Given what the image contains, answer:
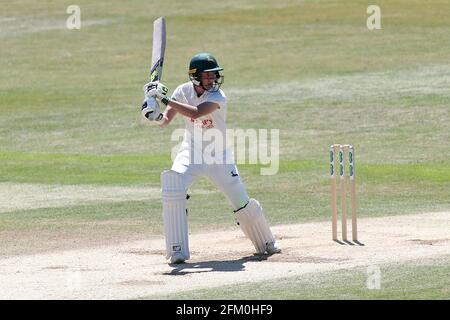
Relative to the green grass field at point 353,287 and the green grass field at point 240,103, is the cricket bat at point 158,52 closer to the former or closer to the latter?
the green grass field at point 240,103

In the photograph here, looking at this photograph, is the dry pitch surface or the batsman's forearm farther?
the batsman's forearm

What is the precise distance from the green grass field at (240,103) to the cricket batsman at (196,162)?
6.21 ft

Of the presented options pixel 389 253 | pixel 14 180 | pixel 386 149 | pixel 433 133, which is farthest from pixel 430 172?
pixel 389 253

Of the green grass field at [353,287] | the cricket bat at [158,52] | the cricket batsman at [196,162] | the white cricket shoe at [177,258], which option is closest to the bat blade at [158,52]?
the cricket bat at [158,52]

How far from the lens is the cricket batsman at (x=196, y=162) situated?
12.5 metres

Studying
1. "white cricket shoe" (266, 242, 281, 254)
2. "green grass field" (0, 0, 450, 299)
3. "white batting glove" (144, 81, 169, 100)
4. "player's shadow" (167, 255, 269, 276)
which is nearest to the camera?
"player's shadow" (167, 255, 269, 276)

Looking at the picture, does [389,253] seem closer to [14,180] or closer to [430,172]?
[430,172]

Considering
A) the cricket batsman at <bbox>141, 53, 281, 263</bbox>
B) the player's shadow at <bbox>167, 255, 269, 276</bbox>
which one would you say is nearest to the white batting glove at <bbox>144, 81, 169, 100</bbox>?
the cricket batsman at <bbox>141, 53, 281, 263</bbox>

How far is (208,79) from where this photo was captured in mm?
12828

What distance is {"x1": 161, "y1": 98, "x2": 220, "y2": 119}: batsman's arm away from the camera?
12.4 m

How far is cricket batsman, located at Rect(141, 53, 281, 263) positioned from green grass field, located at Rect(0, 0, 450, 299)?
1.89 m

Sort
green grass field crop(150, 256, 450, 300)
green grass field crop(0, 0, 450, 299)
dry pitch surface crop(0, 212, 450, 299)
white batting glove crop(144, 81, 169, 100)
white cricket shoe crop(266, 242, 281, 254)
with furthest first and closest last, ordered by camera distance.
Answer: green grass field crop(0, 0, 450, 299), white cricket shoe crop(266, 242, 281, 254), white batting glove crop(144, 81, 169, 100), dry pitch surface crop(0, 212, 450, 299), green grass field crop(150, 256, 450, 300)

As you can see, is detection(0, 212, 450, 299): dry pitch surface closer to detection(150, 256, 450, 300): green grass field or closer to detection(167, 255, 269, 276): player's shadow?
detection(167, 255, 269, 276): player's shadow

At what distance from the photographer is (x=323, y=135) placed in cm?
2586
